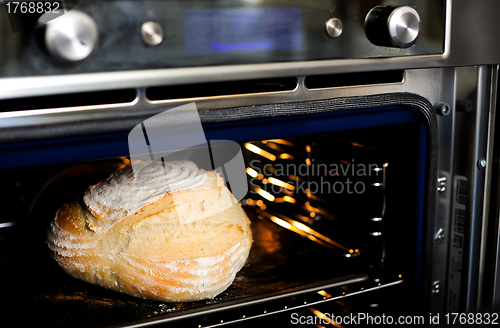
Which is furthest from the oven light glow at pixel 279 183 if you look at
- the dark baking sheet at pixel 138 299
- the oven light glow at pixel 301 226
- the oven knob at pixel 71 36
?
the oven knob at pixel 71 36

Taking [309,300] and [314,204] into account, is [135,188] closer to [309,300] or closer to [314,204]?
[309,300]

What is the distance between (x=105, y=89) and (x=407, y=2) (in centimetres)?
60

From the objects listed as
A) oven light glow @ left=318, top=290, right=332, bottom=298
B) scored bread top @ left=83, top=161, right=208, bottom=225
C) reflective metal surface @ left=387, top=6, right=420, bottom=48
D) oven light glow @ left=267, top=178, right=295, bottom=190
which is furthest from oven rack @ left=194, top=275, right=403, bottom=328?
reflective metal surface @ left=387, top=6, right=420, bottom=48

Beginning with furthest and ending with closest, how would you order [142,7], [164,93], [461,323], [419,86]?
[461,323] → [419,86] → [164,93] → [142,7]

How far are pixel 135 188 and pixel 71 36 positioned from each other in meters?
0.46

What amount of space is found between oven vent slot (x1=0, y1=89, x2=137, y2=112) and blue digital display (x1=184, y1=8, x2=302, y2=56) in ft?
0.44

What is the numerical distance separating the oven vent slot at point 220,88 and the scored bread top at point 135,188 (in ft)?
0.96

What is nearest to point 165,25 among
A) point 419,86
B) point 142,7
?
point 142,7

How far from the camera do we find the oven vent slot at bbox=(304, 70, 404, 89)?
0.89 metres

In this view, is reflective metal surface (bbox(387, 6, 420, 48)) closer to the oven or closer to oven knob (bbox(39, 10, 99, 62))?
the oven

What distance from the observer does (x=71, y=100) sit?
706 mm

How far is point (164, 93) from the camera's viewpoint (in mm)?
771

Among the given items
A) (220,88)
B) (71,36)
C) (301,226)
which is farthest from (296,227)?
(71,36)

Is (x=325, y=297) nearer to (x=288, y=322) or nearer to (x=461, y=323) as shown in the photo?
(x=288, y=322)
